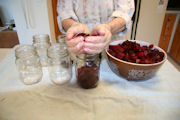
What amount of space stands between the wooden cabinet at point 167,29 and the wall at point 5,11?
2.75 m

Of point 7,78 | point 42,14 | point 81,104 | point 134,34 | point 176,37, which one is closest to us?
point 81,104

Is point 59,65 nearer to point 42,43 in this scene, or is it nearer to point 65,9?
point 42,43

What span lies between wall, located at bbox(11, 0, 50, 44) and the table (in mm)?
1301

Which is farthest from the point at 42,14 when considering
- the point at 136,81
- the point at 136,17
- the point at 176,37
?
the point at 176,37

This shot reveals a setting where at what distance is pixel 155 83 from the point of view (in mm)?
475

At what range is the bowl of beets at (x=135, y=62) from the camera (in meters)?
0.43

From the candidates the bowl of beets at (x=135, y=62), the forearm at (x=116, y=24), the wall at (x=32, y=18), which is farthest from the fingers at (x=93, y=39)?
the wall at (x=32, y=18)

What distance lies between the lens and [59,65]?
0.56 metres

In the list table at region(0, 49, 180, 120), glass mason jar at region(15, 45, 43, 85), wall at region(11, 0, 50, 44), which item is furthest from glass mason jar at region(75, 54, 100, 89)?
wall at region(11, 0, 50, 44)

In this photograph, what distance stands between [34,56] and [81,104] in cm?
28

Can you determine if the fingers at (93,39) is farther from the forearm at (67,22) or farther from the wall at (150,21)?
the wall at (150,21)

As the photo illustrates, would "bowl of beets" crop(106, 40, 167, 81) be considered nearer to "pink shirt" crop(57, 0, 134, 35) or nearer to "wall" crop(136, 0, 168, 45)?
"pink shirt" crop(57, 0, 134, 35)

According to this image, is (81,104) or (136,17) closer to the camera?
(81,104)

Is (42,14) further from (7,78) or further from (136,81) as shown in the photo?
(136,81)
